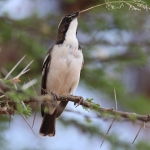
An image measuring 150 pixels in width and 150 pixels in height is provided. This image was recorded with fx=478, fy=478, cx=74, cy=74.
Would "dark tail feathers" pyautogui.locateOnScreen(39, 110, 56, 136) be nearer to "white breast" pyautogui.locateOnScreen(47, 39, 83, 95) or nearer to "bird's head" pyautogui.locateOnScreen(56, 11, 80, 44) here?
"white breast" pyautogui.locateOnScreen(47, 39, 83, 95)

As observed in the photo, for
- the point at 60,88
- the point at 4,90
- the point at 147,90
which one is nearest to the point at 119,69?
the point at 60,88

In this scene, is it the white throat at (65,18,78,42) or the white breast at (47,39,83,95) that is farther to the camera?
the white throat at (65,18,78,42)

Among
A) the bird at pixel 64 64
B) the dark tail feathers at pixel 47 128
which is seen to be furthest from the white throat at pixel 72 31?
the dark tail feathers at pixel 47 128

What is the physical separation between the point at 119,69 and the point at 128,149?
136 cm

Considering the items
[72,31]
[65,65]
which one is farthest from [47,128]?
[72,31]

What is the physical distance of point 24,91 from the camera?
6.42ft

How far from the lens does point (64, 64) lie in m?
4.51

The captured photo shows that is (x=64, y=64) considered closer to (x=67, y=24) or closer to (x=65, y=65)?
(x=65, y=65)

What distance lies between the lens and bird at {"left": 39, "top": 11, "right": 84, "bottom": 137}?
4.53 metres

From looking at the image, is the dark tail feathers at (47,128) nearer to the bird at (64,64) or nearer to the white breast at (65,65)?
the bird at (64,64)

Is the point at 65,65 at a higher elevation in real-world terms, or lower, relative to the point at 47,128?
higher

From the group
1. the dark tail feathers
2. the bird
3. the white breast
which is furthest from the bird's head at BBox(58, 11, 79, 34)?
the dark tail feathers

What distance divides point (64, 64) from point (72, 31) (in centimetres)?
46

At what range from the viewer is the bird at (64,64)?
453 centimetres
